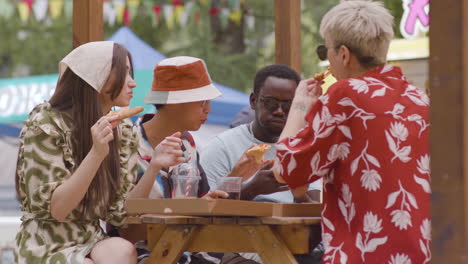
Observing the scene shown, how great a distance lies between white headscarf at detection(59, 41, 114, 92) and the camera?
3268mm

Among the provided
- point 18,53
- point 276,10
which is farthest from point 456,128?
point 18,53

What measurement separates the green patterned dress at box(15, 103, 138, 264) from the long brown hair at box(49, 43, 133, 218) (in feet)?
0.11

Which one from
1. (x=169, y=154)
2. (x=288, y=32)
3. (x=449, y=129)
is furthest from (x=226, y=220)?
(x=288, y=32)

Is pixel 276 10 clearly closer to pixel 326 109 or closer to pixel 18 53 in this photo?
pixel 326 109

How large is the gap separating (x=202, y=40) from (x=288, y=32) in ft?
41.6

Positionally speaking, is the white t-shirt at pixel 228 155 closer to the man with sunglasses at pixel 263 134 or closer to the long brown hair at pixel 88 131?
the man with sunglasses at pixel 263 134

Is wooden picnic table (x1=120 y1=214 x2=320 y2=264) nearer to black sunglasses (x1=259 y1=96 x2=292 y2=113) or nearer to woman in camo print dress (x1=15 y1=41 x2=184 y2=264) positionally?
woman in camo print dress (x1=15 y1=41 x2=184 y2=264)

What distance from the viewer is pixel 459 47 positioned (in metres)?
2.22

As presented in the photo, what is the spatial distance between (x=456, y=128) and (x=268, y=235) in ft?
3.30

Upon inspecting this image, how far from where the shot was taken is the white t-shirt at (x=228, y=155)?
4035 mm

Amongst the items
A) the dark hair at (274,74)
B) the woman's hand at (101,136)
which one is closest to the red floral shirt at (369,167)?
the woman's hand at (101,136)

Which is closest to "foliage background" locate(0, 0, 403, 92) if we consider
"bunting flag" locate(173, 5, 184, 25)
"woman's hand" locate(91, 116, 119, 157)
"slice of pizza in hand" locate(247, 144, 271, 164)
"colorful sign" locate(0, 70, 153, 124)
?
"bunting flag" locate(173, 5, 184, 25)

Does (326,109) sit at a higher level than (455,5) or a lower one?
lower

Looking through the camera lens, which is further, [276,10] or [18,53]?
[18,53]
